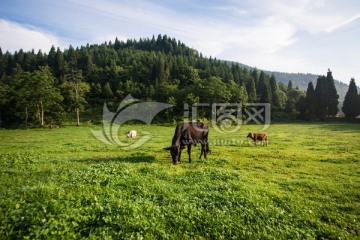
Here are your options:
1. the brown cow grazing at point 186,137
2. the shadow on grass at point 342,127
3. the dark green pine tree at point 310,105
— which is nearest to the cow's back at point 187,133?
the brown cow grazing at point 186,137

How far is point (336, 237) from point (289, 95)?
109765mm

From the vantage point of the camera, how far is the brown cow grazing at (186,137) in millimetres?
14922

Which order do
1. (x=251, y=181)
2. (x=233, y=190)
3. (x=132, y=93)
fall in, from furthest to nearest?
(x=132, y=93) < (x=251, y=181) < (x=233, y=190)

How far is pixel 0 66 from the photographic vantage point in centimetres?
11212

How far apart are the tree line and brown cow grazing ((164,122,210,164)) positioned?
46.0m

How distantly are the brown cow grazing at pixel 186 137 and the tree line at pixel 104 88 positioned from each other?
151ft

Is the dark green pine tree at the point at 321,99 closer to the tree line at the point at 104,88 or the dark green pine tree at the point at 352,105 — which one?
the tree line at the point at 104,88

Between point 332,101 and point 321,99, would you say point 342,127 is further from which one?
point 332,101

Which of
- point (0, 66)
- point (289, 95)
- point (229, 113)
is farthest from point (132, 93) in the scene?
point (0, 66)

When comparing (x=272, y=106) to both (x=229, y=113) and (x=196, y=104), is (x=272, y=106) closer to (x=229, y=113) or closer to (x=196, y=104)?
(x=229, y=113)

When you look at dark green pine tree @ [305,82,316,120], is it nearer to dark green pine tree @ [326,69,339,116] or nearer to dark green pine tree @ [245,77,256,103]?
dark green pine tree @ [326,69,339,116]

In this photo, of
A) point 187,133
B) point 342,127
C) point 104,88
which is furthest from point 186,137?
point 104,88

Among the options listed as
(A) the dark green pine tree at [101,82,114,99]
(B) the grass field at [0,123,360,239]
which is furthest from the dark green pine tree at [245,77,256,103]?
(B) the grass field at [0,123,360,239]

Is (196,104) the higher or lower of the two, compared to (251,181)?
higher
